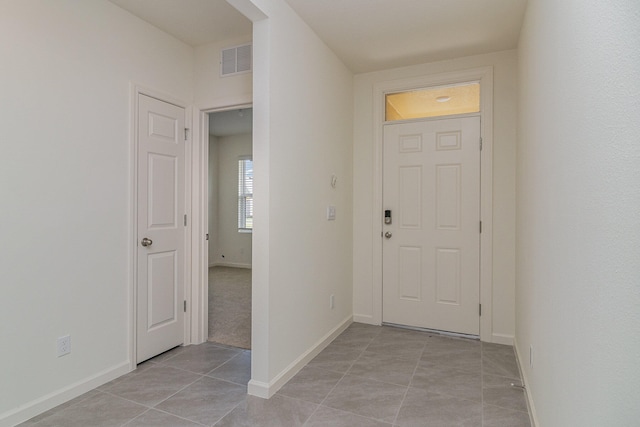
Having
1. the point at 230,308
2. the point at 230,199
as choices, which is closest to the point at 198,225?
the point at 230,308

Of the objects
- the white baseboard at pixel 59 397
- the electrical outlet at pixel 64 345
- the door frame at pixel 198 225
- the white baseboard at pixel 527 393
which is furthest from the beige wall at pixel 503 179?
the electrical outlet at pixel 64 345

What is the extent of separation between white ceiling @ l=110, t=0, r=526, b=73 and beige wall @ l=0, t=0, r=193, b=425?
0.39 meters

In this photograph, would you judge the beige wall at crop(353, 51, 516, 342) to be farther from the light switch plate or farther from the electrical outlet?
the electrical outlet

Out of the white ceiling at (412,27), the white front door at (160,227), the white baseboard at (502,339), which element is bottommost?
the white baseboard at (502,339)

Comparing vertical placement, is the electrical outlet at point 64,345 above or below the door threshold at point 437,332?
above

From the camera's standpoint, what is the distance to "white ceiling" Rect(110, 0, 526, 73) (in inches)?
98.5

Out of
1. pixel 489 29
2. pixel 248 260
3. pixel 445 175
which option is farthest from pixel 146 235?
pixel 248 260

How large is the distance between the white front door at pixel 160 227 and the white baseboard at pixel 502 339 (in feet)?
9.29

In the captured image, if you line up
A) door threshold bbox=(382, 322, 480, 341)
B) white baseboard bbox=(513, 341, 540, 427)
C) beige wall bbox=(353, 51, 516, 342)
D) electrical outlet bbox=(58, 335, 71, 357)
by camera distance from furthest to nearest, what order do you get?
door threshold bbox=(382, 322, 480, 341), beige wall bbox=(353, 51, 516, 342), electrical outlet bbox=(58, 335, 71, 357), white baseboard bbox=(513, 341, 540, 427)

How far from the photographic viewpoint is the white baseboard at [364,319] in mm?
3751

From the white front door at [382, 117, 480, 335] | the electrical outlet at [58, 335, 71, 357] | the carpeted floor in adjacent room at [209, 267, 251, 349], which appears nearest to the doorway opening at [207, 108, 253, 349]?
the carpeted floor in adjacent room at [209, 267, 251, 349]

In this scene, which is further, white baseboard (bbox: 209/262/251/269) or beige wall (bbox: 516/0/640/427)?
white baseboard (bbox: 209/262/251/269)

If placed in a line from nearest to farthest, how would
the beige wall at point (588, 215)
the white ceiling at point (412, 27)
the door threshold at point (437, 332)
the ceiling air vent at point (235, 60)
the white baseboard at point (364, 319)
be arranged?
the beige wall at point (588, 215) < the white ceiling at point (412, 27) < the ceiling air vent at point (235, 60) < the door threshold at point (437, 332) < the white baseboard at point (364, 319)

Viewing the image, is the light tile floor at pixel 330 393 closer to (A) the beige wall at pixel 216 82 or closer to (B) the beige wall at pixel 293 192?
(B) the beige wall at pixel 293 192
